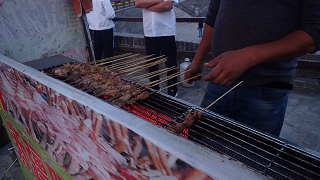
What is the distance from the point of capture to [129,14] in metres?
17.8

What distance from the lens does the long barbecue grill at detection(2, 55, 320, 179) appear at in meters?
0.85

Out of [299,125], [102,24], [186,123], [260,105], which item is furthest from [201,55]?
[102,24]

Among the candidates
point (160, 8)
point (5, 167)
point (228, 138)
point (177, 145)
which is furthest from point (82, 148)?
point (160, 8)

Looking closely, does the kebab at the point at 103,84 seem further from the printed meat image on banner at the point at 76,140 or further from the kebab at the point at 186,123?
the kebab at the point at 186,123

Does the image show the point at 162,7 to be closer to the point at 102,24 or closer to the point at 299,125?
the point at 102,24

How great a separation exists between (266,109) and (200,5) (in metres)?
22.5


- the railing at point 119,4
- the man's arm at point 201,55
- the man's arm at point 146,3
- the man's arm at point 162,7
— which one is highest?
the railing at point 119,4

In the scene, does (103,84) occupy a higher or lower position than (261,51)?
lower

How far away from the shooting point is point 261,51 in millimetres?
1484

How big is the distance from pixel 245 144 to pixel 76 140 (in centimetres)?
128

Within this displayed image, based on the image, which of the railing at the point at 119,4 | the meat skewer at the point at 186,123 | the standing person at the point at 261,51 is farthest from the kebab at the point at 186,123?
the railing at the point at 119,4

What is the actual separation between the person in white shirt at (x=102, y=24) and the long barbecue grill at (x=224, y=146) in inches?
197

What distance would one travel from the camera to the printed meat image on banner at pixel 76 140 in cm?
102

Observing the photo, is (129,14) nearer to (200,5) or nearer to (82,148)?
(200,5)
